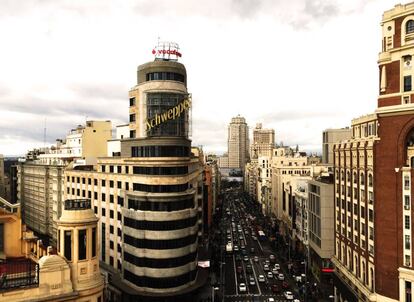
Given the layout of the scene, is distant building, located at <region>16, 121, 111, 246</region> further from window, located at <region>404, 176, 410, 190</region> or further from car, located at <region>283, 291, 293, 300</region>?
window, located at <region>404, 176, 410, 190</region>

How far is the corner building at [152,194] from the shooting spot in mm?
68500

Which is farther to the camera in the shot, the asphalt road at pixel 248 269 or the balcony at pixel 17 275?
the asphalt road at pixel 248 269

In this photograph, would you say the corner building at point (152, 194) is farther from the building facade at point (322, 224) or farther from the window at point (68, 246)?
the window at point (68, 246)

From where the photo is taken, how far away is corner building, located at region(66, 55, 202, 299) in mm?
68500

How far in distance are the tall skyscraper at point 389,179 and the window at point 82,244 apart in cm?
4645

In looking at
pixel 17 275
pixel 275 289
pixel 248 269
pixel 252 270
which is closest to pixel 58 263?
pixel 17 275

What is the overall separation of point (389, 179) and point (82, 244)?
47.0 metres

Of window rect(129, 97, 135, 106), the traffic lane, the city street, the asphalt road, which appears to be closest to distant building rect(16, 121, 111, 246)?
window rect(129, 97, 135, 106)

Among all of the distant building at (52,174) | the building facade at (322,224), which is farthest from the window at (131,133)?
the building facade at (322,224)

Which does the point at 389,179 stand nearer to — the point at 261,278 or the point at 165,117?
the point at 165,117

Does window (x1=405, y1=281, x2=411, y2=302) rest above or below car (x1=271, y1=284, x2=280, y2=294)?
above

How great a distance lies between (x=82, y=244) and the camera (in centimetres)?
3525

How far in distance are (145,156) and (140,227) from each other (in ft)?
44.7

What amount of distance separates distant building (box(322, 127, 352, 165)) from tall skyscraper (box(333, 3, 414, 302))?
5932 cm
